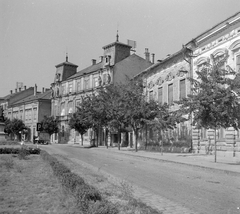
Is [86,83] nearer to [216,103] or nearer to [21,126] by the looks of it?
[21,126]

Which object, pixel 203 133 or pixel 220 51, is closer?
pixel 220 51

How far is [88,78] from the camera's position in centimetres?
5578

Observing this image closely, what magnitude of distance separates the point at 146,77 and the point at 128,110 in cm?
1045

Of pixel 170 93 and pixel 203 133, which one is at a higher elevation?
pixel 170 93

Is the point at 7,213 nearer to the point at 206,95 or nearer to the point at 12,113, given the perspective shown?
the point at 206,95

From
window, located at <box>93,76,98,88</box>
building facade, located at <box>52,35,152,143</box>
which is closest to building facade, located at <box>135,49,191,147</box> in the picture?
building facade, located at <box>52,35,152,143</box>

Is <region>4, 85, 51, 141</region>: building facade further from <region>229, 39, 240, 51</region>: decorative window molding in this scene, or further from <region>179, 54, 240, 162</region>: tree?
<region>179, 54, 240, 162</region>: tree

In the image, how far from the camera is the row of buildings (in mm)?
23531

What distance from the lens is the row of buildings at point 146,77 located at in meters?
23.5

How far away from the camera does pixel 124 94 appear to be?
3144 cm

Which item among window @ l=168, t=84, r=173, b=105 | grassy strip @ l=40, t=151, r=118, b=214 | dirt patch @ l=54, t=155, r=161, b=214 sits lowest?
dirt patch @ l=54, t=155, r=161, b=214

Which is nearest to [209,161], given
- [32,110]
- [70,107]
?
[70,107]

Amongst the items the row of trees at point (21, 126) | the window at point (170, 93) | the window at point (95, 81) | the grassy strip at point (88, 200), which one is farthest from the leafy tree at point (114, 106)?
the row of trees at point (21, 126)

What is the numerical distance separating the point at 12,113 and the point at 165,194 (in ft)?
261
